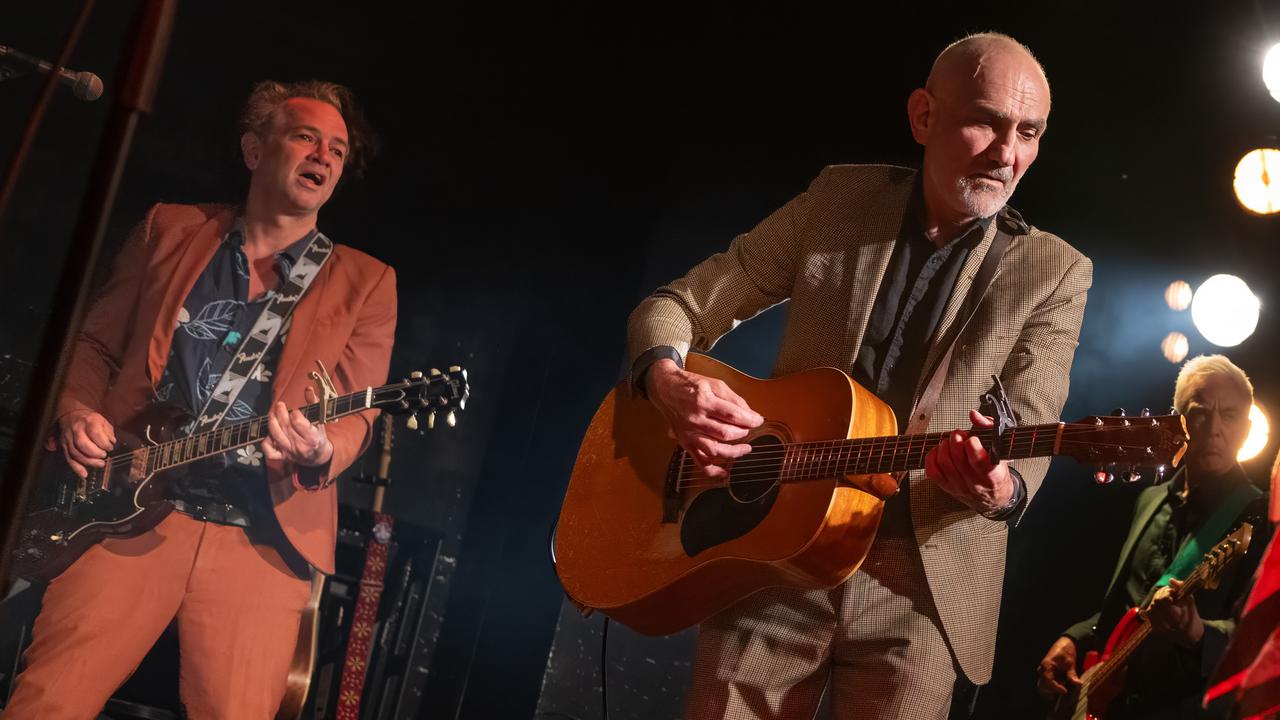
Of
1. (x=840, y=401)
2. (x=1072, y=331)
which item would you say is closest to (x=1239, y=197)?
(x=1072, y=331)

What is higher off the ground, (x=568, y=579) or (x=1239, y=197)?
(x=1239, y=197)

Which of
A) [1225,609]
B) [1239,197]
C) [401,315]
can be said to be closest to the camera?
[401,315]

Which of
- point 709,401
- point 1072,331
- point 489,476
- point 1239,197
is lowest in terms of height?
point 489,476

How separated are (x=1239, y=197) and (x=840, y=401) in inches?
116

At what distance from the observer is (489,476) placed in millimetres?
4098

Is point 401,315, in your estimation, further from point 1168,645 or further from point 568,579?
point 1168,645

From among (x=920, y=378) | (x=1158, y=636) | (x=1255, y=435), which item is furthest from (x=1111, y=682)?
(x=920, y=378)

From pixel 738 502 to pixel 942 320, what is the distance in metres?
0.59

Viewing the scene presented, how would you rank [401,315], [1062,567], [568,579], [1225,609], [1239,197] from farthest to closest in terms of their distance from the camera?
[1062,567]
[1239,197]
[1225,609]
[401,315]
[568,579]

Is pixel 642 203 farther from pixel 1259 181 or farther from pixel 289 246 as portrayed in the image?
pixel 1259 181

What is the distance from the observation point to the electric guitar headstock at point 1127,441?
71.2 inches

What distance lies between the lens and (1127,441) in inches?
73.2

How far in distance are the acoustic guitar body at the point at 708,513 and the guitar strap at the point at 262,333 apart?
1145mm

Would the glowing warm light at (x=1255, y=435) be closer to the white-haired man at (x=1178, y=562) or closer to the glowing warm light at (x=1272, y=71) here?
the white-haired man at (x=1178, y=562)
